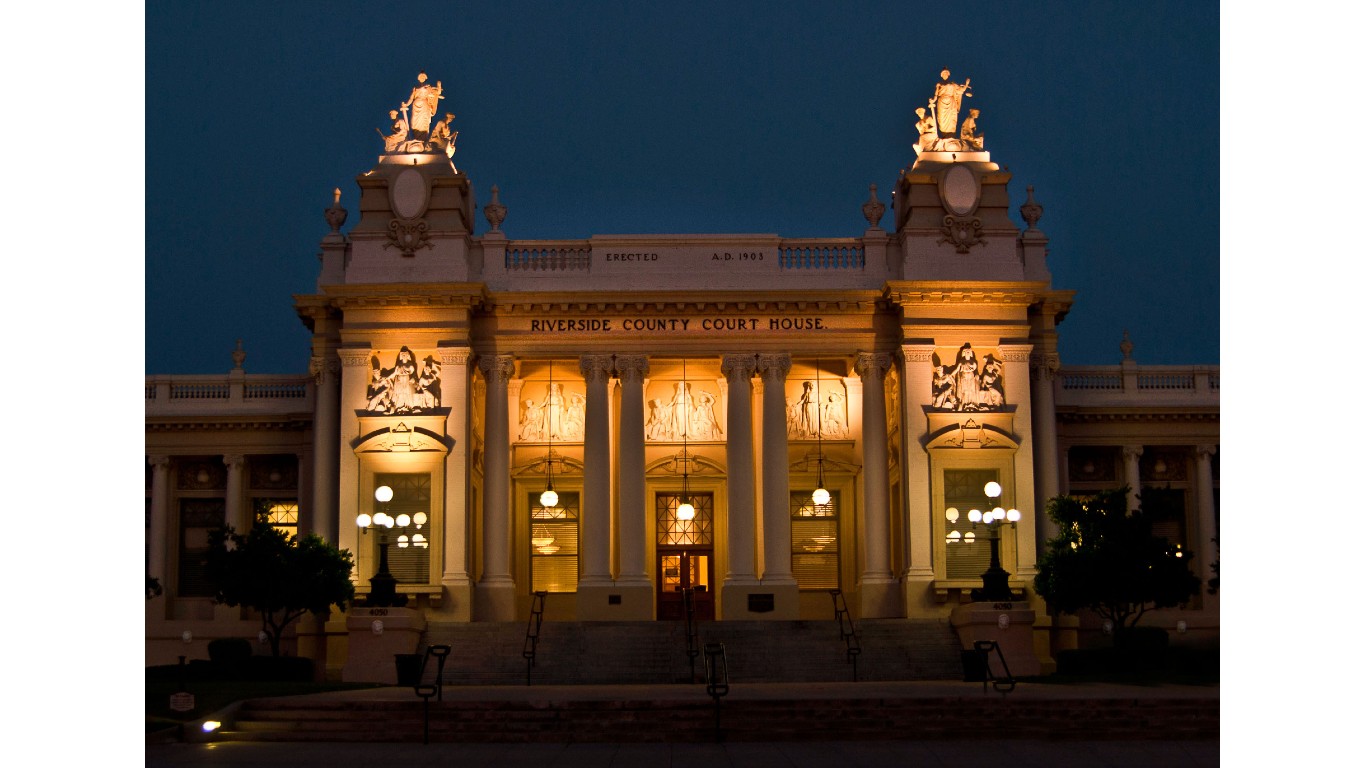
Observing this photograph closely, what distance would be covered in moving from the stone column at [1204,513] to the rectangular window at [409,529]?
67.9 ft

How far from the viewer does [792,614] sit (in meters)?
37.3

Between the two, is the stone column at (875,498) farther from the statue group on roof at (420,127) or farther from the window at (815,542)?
the statue group on roof at (420,127)

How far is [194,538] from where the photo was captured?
45.0 m

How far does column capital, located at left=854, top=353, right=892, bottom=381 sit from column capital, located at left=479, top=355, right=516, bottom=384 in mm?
8382

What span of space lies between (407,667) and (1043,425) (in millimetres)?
17526

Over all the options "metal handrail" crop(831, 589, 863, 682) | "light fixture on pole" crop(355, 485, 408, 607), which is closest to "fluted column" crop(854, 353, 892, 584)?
"metal handrail" crop(831, 589, 863, 682)

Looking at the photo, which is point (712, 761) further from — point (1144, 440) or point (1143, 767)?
point (1144, 440)

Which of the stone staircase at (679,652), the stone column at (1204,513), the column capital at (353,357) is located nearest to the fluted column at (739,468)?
the stone staircase at (679,652)

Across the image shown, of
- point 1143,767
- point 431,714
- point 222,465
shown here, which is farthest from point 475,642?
point 1143,767

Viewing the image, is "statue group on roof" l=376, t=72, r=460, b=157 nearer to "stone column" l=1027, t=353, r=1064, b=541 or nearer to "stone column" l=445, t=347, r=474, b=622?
"stone column" l=445, t=347, r=474, b=622

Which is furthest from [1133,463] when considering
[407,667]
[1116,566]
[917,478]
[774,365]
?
[407,667]

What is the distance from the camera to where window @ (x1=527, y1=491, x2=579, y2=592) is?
136 ft

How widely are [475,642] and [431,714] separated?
11.0m

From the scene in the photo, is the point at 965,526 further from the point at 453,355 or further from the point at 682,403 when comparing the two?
the point at 453,355
